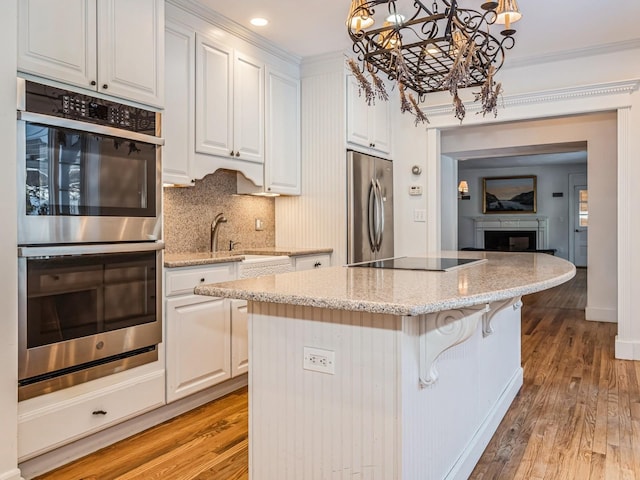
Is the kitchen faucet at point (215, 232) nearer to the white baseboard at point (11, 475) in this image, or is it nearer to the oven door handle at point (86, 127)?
the oven door handle at point (86, 127)

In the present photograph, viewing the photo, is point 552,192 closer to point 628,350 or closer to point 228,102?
point 628,350

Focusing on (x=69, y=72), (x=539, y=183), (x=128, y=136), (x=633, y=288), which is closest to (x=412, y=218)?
(x=633, y=288)

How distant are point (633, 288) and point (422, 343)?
3294 millimetres

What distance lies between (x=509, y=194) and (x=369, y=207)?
29.3ft

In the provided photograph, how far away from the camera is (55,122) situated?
2.07 meters

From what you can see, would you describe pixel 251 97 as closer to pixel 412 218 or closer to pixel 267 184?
pixel 267 184

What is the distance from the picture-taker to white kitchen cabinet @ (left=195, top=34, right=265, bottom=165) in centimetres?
316

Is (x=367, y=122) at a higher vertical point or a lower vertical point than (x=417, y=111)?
higher

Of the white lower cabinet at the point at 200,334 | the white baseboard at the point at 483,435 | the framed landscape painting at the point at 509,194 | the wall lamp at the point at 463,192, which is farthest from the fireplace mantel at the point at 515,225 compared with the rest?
the white lower cabinet at the point at 200,334

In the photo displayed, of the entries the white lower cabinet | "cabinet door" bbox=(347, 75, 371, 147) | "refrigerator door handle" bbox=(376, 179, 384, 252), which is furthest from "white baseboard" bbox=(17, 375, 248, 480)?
"cabinet door" bbox=(347, 75, 371, 147)

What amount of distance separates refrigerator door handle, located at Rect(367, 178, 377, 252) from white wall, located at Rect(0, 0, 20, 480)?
9.40 ft

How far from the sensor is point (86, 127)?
86.5 inches

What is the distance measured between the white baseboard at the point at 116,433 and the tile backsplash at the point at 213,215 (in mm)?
1033

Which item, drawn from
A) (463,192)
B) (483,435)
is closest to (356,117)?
(483,435)
